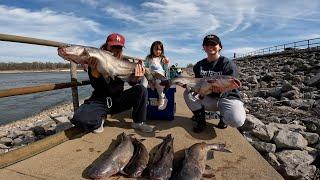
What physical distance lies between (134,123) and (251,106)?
5592 mm

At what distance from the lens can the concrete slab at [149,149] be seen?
161 inches

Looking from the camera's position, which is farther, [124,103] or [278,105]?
[278,105]

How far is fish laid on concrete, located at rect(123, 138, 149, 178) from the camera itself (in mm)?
4015

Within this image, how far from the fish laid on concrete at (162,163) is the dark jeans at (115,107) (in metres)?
1.15

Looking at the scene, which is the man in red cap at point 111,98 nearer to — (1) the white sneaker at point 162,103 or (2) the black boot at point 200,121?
(1) the white sneaker at point 162,103

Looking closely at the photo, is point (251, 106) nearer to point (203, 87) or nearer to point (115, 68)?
point (203, 87)

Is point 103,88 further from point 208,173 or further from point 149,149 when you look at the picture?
point 208,173

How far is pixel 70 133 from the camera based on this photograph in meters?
5.28

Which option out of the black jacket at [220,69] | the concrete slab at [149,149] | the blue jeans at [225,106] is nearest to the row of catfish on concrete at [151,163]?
the concrete slab at [149,149]

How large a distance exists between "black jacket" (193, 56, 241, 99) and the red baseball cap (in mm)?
1436

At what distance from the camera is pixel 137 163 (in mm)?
4172

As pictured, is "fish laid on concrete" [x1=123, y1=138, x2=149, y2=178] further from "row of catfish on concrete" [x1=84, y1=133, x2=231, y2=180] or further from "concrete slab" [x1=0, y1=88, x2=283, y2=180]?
"concrete slab" [x1=0, y1=88, x2=283, y2=180]

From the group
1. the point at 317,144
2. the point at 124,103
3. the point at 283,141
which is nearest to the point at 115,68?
the point at 124,103

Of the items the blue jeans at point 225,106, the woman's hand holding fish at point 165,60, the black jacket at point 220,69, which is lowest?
the blue jeans at point 225,106
